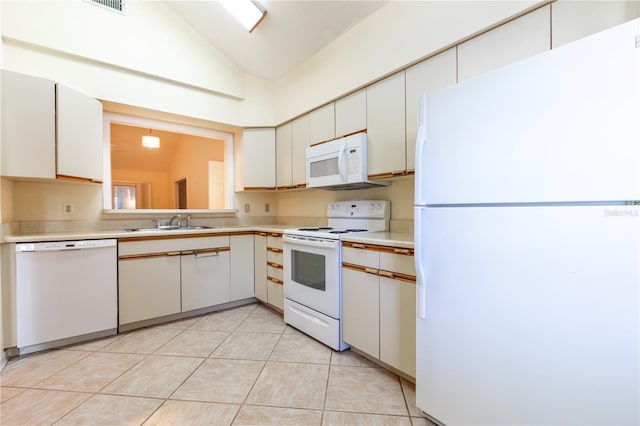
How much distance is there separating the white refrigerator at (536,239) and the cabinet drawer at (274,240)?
1730mm

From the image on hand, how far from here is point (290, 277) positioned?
2.56m

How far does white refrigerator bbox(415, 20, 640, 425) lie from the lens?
33.9 inches

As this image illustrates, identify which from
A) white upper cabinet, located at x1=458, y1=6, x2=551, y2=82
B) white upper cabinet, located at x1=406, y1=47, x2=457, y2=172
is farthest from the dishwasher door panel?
white upper cabinet, located at x1=458, y1=6, x2=551, y2=82

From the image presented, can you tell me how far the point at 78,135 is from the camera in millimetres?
2324

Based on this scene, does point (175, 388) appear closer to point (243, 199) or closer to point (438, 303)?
point (438, 303)

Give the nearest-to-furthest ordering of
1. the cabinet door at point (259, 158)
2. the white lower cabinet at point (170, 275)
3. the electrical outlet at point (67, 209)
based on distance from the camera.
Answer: the white lower cabinet at point (170, 275) → the electrical outlet at point (67, 209) → the cabinet door at point (259, 158)

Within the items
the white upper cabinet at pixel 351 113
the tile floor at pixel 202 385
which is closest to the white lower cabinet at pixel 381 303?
the tile floor at pixel 202 385

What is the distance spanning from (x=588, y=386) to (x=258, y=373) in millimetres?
1677

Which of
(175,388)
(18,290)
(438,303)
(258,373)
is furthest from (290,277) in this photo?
(18,290)

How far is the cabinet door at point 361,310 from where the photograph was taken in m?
1.85

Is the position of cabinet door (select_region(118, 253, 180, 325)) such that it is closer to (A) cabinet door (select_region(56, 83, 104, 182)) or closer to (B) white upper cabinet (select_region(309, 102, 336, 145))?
(A) cabinet door (select_region(56, 83, 104, 182))

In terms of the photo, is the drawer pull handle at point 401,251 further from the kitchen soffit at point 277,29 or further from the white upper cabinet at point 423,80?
the kitchen soffit at point 277,29

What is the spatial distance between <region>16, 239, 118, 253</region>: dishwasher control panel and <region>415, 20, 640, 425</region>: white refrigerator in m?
2.45

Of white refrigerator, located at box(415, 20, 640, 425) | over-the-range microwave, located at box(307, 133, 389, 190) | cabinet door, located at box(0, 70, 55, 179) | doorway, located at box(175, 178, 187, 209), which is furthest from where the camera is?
doorway, located at box(175, 178, 187, 209)
